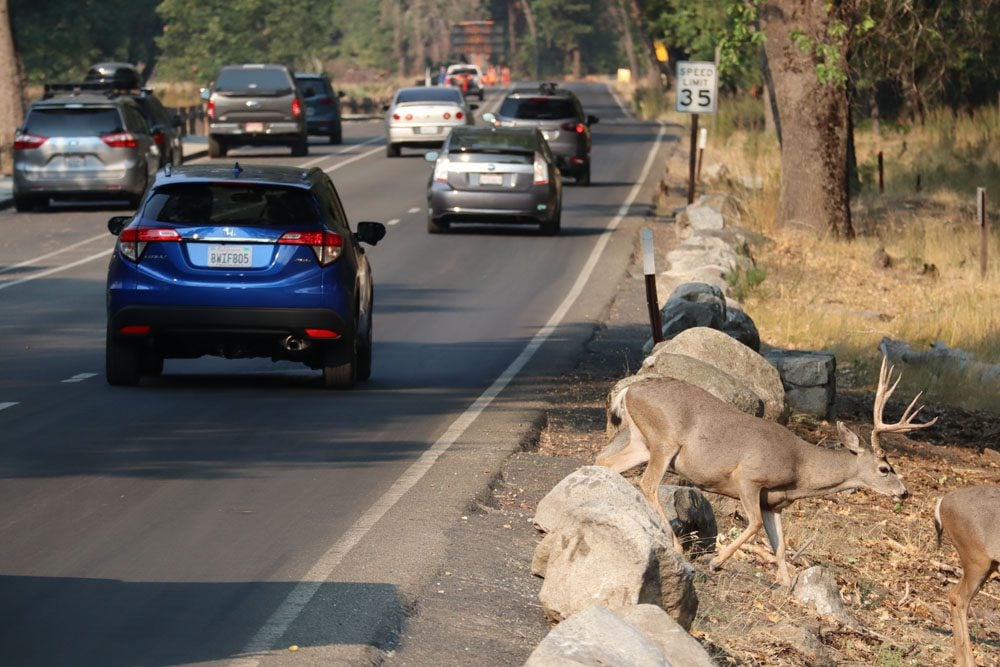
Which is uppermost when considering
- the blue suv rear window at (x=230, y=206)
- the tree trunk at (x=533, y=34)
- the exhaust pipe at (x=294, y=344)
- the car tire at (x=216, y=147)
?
the blue suv rear window at (x=230, y=206)

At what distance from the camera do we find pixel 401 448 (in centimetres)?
1250

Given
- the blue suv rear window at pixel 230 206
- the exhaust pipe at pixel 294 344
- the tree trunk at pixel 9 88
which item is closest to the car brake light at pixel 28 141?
the tree trunk at pixel 9 88

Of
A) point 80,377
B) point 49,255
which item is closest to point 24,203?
point 49,255

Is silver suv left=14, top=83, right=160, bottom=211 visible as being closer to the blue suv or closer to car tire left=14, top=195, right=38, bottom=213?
car tire left=14, top=195, right=38, bottom=213

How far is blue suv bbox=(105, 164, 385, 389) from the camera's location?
14.3 m

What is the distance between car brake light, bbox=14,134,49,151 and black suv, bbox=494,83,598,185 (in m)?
11.5

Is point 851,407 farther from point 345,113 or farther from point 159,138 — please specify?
point 345,113

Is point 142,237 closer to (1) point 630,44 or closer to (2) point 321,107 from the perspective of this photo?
(2) point 321,107

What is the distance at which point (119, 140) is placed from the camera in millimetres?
32156

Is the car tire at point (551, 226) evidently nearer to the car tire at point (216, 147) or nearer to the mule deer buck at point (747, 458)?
the car tire at point (216, 147)

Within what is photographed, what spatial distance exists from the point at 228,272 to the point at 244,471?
3.24 metres

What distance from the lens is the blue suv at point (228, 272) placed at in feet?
46.8

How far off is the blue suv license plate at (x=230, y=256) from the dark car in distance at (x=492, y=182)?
15.4 meters

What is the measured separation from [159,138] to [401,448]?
23.7 meters
